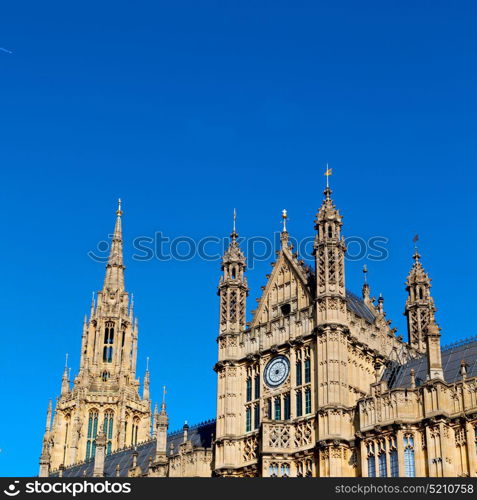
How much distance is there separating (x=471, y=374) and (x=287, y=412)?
496 inches

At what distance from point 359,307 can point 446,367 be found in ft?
35.9

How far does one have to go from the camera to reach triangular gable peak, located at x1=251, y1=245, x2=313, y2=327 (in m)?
76.6

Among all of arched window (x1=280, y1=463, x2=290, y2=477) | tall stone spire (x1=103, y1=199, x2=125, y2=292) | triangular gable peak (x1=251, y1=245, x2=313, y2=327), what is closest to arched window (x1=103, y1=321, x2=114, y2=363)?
tall stone spire (x1=103, y1=199, x2=125, y2=292)

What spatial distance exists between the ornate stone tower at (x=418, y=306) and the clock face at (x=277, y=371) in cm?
1243

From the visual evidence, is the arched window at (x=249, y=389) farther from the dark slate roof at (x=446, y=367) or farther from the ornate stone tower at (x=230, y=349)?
the dark slate roof at (x=446, y=367)

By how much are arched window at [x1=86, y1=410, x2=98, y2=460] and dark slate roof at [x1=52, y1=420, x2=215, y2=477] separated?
10.2 metres

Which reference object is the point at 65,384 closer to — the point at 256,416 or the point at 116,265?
the point at 116,265

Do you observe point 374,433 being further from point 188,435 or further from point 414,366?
point 188,435

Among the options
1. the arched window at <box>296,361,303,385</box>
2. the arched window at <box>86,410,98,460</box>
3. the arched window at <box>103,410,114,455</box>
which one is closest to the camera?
the arched window at <box>296,361,303,385</box>

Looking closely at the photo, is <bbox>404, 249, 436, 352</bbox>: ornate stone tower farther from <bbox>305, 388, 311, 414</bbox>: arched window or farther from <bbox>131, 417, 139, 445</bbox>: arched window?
<bbox>131, 417, 139, 445</bbox>: arched window

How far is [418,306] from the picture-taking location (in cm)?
8244

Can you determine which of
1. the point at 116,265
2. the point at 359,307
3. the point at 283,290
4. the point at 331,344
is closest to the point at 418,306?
the point at 359,307
